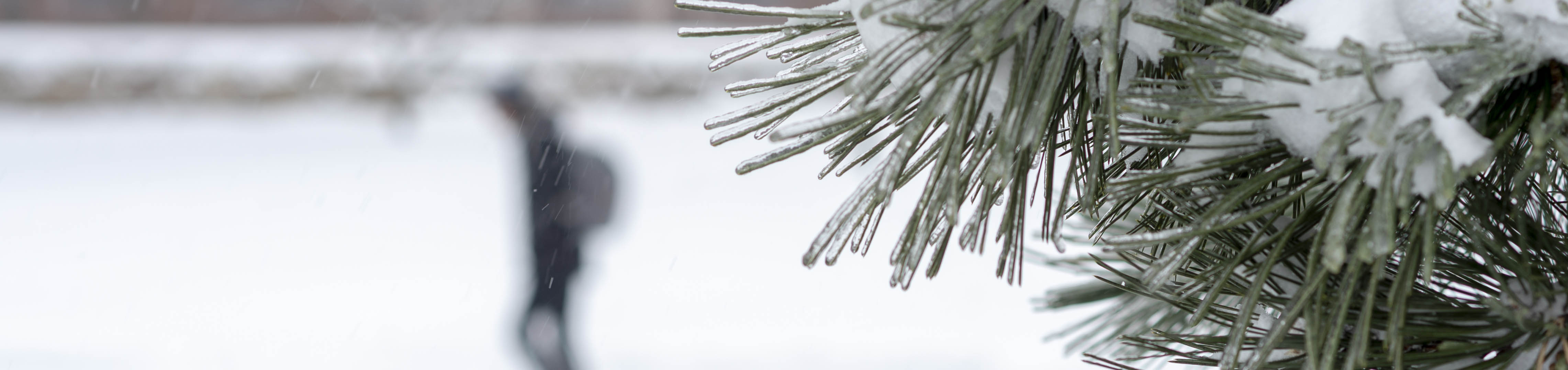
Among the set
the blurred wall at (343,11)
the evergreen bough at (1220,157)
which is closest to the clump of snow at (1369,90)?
the evergreen bough at (1220,157)

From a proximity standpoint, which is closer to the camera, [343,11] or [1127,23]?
[1127,23]

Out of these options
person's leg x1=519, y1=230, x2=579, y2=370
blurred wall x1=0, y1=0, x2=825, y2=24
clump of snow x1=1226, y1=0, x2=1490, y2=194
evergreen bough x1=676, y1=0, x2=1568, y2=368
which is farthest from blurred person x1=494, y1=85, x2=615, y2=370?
clump of snow x1=1226, y1=0, x2=1490, y2=194

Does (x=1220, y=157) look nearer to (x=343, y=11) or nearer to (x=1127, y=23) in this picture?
(x=1127, y=23)

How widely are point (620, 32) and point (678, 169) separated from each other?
0.45 meters

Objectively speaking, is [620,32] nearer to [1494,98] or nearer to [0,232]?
[0,232]

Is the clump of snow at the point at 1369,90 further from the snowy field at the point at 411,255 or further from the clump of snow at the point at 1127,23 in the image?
the snowy field at the point at 411,255

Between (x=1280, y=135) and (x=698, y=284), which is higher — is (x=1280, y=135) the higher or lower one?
the lower one

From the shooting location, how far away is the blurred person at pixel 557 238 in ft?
6.74

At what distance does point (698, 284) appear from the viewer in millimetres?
2490

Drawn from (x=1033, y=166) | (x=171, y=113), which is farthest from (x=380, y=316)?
(x=1033, y=166)

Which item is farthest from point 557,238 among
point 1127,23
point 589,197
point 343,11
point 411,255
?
point 1127,23

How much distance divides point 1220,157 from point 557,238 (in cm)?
190

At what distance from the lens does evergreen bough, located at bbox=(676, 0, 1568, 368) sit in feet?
0.71

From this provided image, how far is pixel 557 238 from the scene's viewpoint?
2068 mm
